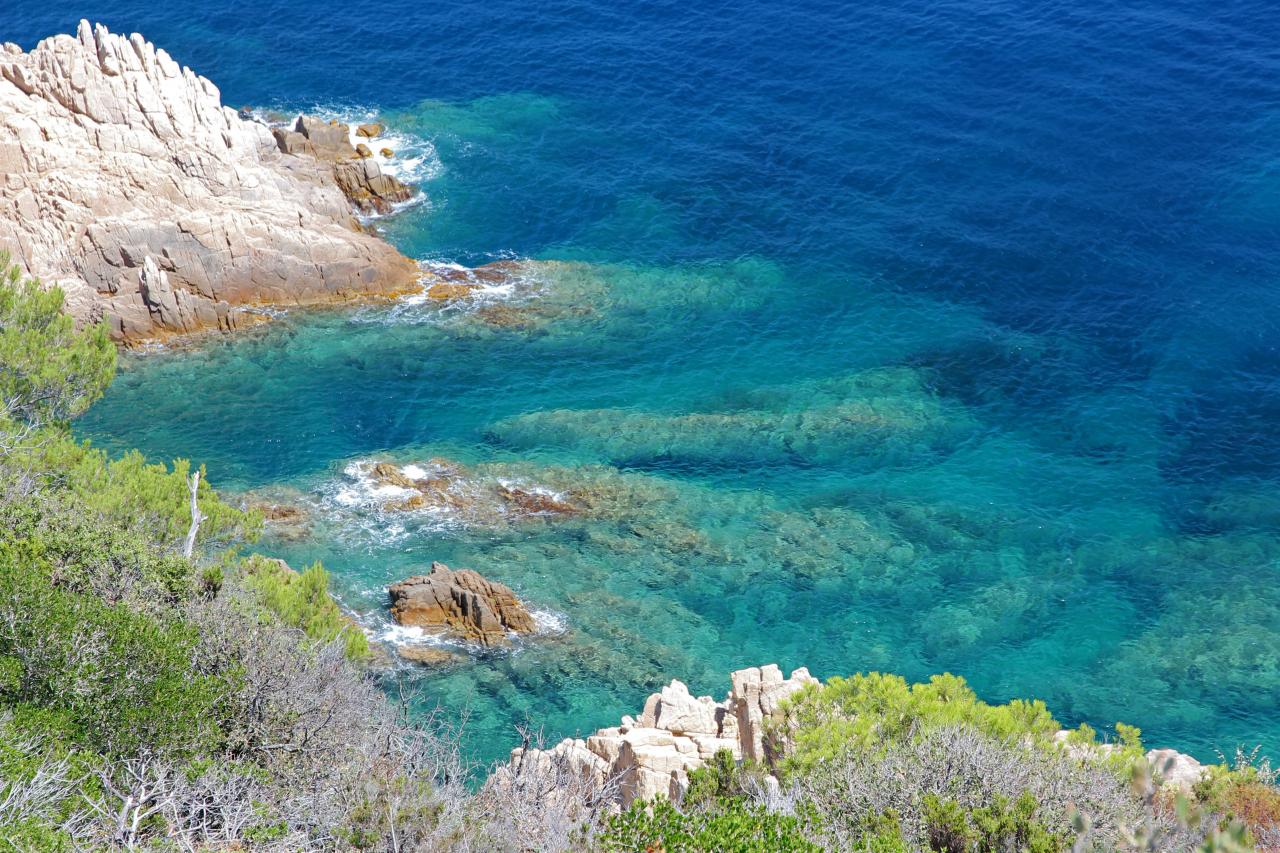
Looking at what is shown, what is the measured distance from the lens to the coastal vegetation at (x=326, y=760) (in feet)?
71.0

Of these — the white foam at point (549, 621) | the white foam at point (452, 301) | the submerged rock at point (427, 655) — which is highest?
the white foam at point (452, 301)

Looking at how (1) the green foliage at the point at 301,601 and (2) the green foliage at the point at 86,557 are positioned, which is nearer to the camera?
(2) the green foliage at the point at 86,557

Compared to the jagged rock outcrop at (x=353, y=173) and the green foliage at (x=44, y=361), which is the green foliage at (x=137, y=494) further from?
the jagged rock outcrop at (x=353, y=173)

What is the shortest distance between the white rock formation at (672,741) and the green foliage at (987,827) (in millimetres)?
6850

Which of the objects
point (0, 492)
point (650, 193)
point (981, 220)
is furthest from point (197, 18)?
point (0, 492)

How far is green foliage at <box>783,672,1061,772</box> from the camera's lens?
1061 inches

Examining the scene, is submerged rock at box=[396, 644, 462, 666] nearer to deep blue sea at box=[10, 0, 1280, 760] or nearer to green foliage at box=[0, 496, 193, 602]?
deep blue sea at box=[10, 0, 1280, 760]

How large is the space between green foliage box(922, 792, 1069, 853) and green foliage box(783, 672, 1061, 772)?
3221 mm

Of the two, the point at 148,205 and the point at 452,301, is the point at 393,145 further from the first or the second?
the point at 148,205

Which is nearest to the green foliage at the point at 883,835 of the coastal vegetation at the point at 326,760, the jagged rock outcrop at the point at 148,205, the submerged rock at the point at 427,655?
the coastal vegetation at the point at 326,760

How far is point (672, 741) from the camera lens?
32.1m

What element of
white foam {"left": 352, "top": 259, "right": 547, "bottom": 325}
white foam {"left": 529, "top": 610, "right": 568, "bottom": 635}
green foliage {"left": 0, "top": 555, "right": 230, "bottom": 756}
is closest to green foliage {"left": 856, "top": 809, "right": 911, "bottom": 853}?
green foliage {"left": 0, "top": 555, "right": 230, "bottom": 756}

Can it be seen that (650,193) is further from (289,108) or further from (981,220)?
(289,108)

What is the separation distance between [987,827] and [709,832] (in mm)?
5679
